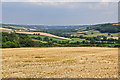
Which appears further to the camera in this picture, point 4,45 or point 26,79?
point 4,45

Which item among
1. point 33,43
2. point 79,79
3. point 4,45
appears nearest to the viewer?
point 79,79

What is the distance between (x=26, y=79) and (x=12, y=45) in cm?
7517

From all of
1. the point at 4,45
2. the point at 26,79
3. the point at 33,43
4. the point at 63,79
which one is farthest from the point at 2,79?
the point at 33,43

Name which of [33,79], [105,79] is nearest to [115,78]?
[105,79]

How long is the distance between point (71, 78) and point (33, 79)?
102 inches

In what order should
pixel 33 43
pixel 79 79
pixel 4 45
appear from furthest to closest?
pixel 33 43 → pixel 4 45 → pixel 79 79

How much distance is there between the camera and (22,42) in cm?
9906

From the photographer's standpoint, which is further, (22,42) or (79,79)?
(22,42)

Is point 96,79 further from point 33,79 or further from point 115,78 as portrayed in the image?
point 33,79

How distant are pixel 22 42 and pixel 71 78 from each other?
295ft

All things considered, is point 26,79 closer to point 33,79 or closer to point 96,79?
point 33,79

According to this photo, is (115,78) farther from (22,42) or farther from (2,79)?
(22,42)

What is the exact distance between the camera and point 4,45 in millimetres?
81500

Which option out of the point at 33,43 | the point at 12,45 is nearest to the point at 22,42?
the point at 33,43
